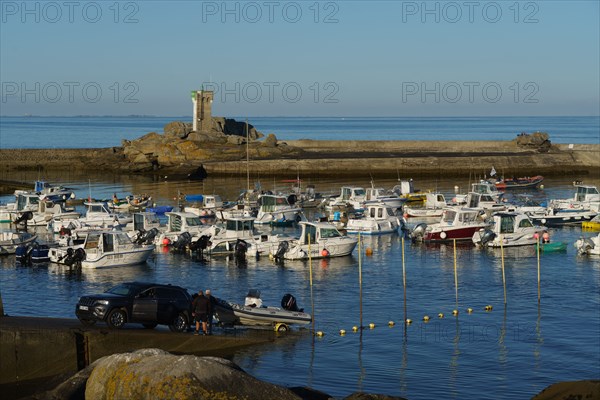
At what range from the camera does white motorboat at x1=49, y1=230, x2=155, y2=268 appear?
4562 centimetres

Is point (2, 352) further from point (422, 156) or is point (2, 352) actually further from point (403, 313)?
point (422, 156)

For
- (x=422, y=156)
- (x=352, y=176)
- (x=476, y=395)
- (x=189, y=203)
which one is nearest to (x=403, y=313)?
(x=476, y=395)

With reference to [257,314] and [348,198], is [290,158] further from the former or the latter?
[257,314]

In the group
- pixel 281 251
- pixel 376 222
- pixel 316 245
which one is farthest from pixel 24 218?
pixel 316 245

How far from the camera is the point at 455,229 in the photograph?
5481 cm

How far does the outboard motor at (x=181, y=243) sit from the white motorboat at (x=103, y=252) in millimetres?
4544

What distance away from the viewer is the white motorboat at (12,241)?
50562mm

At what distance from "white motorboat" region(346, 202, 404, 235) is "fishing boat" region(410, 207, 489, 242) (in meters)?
3.57

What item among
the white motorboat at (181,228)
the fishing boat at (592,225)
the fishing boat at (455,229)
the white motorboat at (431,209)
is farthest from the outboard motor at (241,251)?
the fishing boat at (592,225)

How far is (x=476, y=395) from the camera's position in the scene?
2605cm

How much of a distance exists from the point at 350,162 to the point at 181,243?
53.8m

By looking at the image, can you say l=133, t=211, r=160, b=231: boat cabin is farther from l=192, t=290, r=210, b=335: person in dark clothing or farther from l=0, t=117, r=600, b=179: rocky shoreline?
l=0, t=117, r=600, b=179: rocky shoreline

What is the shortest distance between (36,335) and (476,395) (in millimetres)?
11729

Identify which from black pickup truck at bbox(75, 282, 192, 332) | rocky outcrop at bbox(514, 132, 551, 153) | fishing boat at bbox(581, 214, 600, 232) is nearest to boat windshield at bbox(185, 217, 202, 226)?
fishing boat at bbox(581, 214, 600, 232)
